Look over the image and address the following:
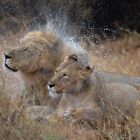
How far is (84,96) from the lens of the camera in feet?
22.3

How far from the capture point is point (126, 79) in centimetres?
773

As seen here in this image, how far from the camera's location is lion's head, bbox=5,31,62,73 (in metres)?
7.54

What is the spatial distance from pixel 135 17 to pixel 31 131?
8895mm

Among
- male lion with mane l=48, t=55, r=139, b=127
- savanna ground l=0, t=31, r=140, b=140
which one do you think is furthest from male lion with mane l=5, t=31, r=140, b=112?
male lion with mane l=48, t=55, r=139, b=127

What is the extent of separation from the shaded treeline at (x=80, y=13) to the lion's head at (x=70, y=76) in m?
5.54

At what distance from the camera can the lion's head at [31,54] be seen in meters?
7.54

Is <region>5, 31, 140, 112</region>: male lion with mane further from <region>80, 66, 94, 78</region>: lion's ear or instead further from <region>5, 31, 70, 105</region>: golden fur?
<region>80, 66, 94, 78</region>: lion's ear

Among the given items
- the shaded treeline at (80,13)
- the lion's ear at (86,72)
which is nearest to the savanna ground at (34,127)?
the lion's ear at (86,72)

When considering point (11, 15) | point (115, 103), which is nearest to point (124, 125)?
point (115, 103)

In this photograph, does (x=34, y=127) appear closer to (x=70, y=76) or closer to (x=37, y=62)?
(x=70, y=76)

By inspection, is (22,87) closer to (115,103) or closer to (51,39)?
(51,39)

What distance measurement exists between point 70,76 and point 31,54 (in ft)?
3.23

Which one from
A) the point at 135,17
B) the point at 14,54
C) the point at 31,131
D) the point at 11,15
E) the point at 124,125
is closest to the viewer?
the point at 31,131

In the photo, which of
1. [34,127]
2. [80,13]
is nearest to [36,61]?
[34,127]
